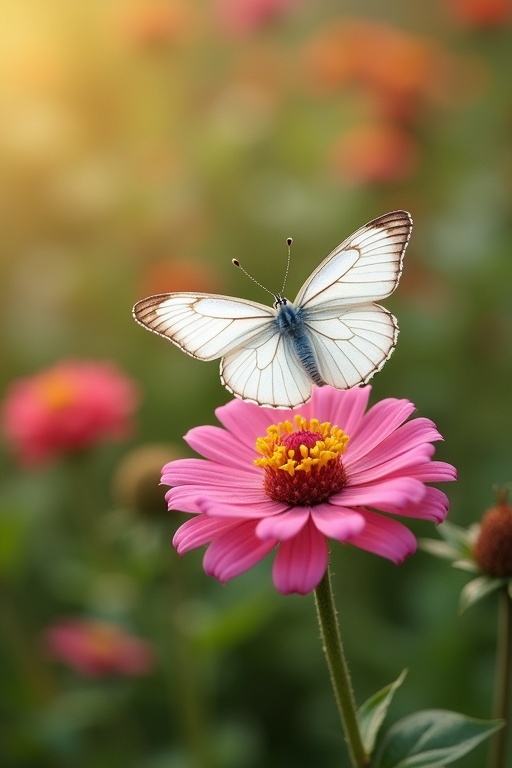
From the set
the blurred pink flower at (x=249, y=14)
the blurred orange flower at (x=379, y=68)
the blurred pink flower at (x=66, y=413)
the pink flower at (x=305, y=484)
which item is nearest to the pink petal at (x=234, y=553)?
the pink flower at (x=305, y=484)

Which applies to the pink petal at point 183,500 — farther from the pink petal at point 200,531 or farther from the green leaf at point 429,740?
the green leaf at point 429,740

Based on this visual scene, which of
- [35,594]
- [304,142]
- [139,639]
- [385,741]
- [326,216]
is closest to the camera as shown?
[385,741]

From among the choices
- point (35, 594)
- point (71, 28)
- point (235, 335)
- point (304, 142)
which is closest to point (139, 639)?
point (35, 594)

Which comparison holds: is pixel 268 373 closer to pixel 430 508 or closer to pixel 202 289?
pixel 430 508

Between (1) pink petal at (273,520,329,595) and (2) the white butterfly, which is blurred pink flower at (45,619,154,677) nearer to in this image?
(2) the white butterfly

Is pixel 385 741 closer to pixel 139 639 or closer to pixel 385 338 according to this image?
pixel 385 338

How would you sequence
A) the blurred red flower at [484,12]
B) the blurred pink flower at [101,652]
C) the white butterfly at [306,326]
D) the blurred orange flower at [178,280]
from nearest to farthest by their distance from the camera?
the white butterfly at [306,326] < the blurred pink flower at [101,652] < the blurred orange flower at [178,280] < the blurred red flower at [484,12]
